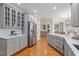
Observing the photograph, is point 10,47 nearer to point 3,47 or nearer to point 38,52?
point 3,47

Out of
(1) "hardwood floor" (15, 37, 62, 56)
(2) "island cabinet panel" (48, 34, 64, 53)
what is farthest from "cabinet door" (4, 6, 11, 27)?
(2) "island cabinet panel" (48, 34, 64, 53)

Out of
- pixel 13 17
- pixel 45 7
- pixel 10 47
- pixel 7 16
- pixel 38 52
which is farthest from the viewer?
pixel 45 7

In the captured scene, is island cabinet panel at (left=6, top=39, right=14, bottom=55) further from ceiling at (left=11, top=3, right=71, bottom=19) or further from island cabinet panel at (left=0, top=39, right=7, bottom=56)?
ceiling at (left=11, top=3, right=71, bottom=19)

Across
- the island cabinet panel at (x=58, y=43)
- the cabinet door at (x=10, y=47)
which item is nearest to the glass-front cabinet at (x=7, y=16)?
the cabinet door at (x=10, y=47)

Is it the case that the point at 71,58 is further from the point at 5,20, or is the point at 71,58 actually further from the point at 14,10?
the point at 14,10

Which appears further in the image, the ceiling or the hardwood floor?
the ceiling

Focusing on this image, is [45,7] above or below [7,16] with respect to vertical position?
above

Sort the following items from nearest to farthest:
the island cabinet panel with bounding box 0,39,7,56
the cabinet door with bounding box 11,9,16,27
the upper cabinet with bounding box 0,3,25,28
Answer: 1. the island cabinet panel with bounding box 0,39,7,56
2. the upper cabinet with bounding box 0,3,25,28
3. the cabinet door with bounding box 11,9,16,27

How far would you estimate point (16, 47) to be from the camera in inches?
194

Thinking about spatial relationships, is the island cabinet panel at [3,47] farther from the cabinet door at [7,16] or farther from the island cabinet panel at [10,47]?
the cabinet door at [7,16]

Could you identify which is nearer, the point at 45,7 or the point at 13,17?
the point at 13,17

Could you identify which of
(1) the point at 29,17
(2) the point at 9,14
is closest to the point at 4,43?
(2) the point at 9,14

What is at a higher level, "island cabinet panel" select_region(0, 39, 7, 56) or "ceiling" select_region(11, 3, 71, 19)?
"ceiling" select_region(11, 3, 71, 19)

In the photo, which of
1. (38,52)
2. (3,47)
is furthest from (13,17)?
(38,52)
